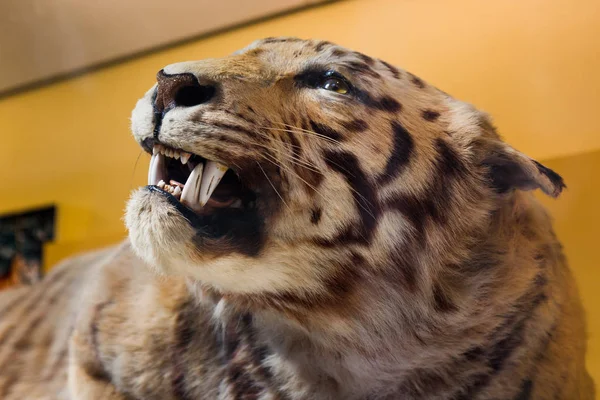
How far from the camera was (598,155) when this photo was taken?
0.66 metres

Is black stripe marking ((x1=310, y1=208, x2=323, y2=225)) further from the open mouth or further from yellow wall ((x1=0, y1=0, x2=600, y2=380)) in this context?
yellow wall ((x1=0, y1=0, x2=600, y2=380))

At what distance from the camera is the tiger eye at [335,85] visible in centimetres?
64

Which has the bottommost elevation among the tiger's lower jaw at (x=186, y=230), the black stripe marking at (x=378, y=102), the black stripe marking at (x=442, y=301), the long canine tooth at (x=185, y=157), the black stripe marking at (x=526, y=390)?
the black stripe marking at (x=526, y=390)

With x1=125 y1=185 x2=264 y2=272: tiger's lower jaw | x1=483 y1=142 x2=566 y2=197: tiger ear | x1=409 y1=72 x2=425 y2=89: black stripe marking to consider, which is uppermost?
x1=409 y1=72 x2=425 y2=89: black stripe marking

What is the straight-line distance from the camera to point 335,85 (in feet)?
2.10

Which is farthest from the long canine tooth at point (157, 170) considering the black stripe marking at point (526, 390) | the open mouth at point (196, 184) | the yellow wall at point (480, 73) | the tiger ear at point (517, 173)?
the black stripe marking at point (526, 390)

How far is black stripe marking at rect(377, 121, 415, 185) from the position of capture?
2.00 feet

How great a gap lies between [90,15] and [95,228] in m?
0.32

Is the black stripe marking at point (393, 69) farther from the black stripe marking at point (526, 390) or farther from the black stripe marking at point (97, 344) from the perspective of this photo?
the black stripe marking at point (97, 344)

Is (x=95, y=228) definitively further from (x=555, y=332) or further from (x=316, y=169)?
(x=555, y=332)

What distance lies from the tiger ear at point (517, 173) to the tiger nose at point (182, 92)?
1.02 ft

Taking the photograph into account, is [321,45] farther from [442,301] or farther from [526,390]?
[526,390]

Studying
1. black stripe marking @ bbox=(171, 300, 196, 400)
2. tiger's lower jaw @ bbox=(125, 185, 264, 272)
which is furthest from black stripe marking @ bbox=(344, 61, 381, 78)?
black stripe marking @ bbox=(171, 300, 196, 400)

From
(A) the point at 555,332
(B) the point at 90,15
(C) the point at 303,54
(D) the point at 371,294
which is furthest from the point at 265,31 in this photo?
(A) the point at 555,332
